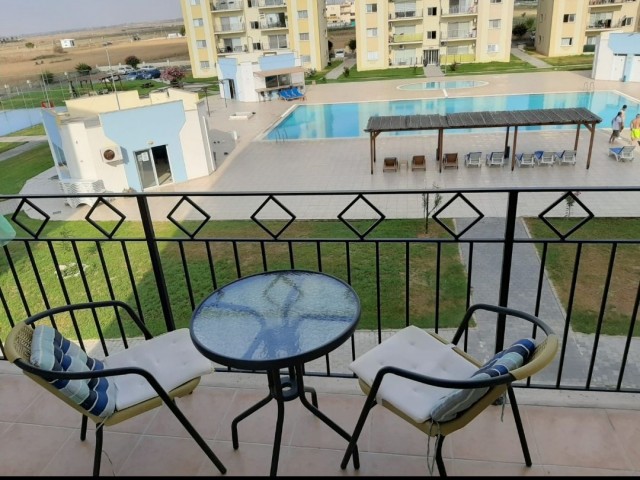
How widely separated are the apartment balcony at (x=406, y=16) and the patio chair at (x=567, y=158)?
30224mm

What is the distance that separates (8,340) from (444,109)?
2705 cm

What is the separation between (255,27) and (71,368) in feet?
158

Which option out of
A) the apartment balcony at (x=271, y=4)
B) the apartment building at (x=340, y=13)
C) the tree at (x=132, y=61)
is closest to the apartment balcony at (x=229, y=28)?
the apartment balcony at (x=271, y=4)

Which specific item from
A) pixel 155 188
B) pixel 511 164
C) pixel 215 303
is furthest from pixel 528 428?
pixel 155 188

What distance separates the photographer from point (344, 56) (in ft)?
187

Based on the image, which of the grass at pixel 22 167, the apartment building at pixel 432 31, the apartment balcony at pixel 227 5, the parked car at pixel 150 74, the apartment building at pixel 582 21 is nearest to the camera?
the grass at pixel 22 167

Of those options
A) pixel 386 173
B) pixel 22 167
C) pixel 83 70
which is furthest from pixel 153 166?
pixel 83 70

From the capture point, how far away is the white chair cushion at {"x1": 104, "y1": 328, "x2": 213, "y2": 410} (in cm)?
260

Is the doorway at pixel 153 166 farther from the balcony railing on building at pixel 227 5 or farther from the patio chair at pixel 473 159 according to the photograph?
the balcony railing on building at pixel 227 5

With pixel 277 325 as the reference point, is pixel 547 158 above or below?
below

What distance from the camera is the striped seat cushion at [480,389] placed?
210 centimetres

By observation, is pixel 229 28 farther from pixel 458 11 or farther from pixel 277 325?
pixel 277 325

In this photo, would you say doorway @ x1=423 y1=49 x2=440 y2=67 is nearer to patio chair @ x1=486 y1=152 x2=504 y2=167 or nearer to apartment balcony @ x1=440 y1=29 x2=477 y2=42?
apartment balcony @ x1=440 y1=29 x2=477 y2=42

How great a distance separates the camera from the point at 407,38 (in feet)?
140
